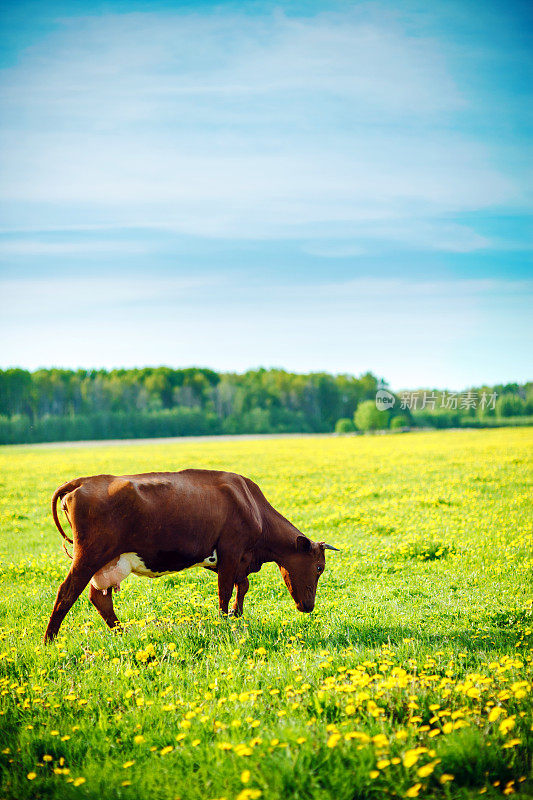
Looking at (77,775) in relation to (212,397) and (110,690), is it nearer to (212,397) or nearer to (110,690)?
(110,690)

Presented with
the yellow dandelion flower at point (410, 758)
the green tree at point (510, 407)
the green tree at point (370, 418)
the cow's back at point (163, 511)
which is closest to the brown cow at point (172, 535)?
the cow's back at point (163, 511)

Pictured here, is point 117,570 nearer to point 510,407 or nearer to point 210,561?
point 210,561

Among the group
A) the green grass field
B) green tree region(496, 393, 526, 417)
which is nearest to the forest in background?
green tree region(496, 393, 526, 417)

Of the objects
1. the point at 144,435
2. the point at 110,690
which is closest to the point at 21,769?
the point at 110,690

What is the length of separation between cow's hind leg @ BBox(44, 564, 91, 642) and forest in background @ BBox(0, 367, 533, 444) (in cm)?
7167

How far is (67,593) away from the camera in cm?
703

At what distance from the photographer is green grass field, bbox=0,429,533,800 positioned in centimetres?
450

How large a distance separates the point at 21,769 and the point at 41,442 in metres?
77.4

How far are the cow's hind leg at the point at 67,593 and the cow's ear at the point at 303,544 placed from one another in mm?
3048

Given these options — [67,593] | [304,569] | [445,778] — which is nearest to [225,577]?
[304,569]

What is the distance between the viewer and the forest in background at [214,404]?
8438 centimetres

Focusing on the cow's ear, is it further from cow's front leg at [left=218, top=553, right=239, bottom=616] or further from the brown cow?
cow's front leg at [left=218, top=553, right=239, bottom=616]

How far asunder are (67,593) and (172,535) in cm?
143

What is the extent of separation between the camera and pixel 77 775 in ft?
15.6
